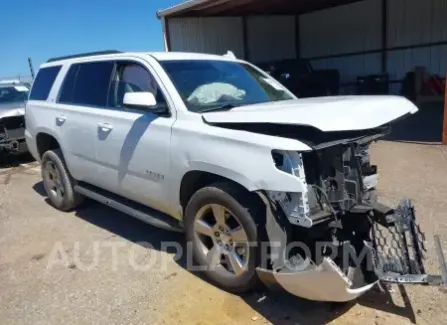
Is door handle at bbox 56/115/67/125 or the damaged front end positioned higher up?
door handle at bbox 56/115/67/125

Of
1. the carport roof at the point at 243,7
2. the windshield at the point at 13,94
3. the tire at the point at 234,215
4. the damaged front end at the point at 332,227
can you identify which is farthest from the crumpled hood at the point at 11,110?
the damaged front end at the point at 332,227

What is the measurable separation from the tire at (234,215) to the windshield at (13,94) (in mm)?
8898

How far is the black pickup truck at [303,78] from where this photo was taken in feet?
53.5

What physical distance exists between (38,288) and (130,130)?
65.5 inches

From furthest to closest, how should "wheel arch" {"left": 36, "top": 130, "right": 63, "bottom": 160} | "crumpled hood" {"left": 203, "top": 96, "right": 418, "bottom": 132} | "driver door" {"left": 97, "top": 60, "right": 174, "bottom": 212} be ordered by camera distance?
"wheel arch" {"left": 36, "top": 130, "right": 63, "bottom": 160} → "driver door" {"left": 97, "top": 60, "right": 174, "bottom": 212} → "crumpled hood" {"left": 203, "top": 96, "right": 418, "bottom": 132}

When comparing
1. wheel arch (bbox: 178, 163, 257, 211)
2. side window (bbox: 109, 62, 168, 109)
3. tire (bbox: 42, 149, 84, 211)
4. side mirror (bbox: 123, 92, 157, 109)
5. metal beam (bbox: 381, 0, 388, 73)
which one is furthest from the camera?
metal beam (bbox: 381, 0, 388, 73)

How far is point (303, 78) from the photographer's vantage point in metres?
16.4

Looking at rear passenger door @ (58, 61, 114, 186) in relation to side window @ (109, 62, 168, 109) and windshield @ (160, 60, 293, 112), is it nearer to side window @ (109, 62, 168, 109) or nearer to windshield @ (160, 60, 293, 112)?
side window @ (109, 62, 168, 109)

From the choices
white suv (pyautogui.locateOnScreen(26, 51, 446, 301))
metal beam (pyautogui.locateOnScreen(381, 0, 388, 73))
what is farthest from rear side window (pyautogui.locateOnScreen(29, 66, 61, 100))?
metal beam (pyautogui.locateOnScreen(381, 0, 388, 73))

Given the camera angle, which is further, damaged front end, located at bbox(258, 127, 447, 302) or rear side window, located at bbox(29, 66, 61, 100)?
rear side window, located at bbox(29, 66, 61, 100)

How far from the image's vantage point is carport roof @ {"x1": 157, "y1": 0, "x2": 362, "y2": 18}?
13.5m

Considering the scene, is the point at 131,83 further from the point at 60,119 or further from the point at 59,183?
the point at 59,183

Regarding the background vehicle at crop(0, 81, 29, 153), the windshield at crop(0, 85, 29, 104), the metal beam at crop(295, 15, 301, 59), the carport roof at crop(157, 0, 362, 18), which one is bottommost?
the background vehicle at crop(0, 81, 29, 153)

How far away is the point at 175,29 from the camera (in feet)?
52.0
